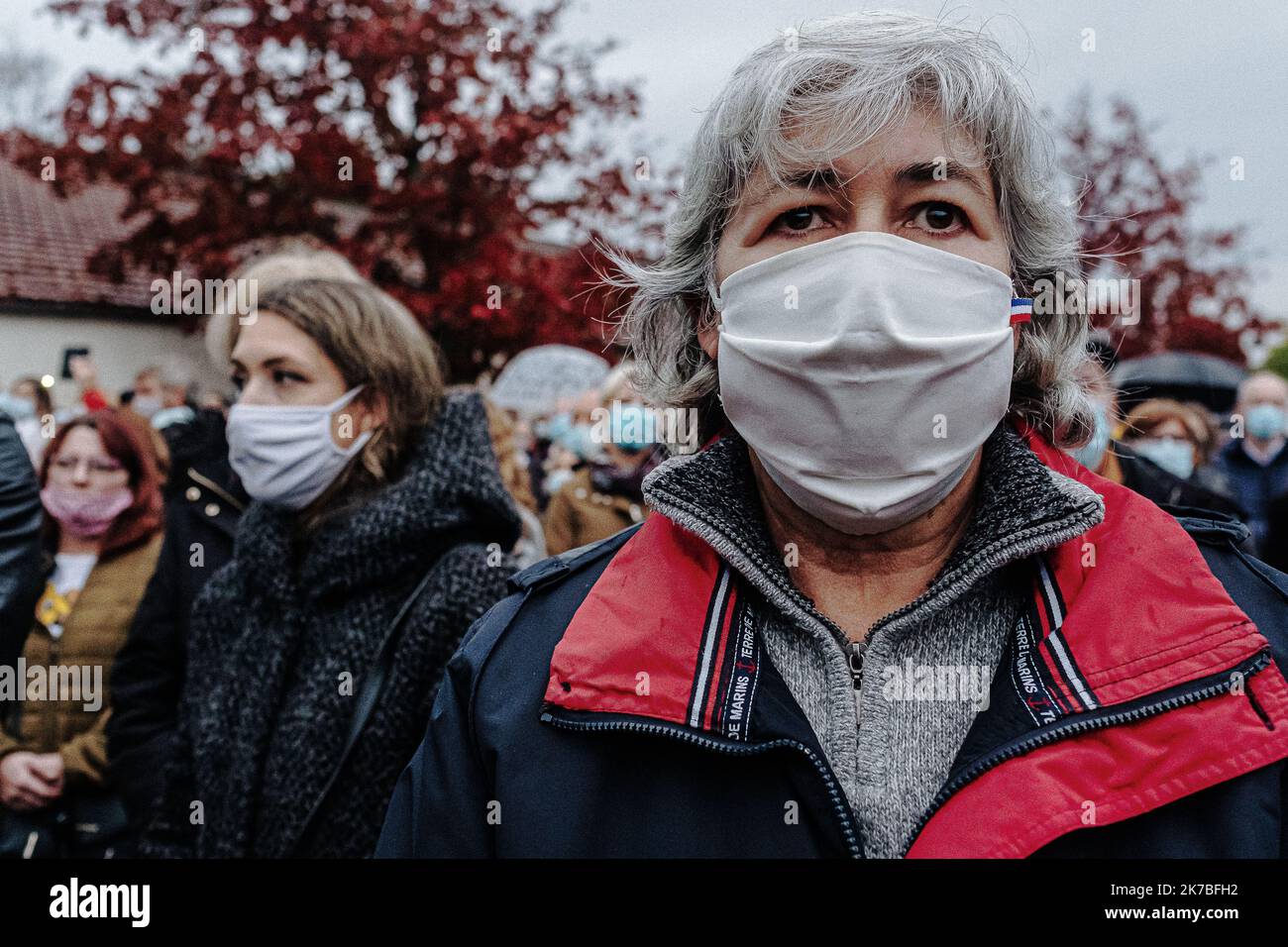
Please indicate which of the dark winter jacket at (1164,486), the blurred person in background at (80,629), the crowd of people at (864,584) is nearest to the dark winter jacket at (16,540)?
the blurred person in background at (80,629)

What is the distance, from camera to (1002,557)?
4.96 feet

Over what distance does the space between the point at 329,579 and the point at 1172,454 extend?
4280mm

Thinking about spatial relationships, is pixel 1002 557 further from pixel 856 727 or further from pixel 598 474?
pixel 598 474

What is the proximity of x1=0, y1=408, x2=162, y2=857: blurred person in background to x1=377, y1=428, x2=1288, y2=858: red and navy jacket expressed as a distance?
7.59 ft

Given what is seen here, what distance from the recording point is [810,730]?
4.62 ft

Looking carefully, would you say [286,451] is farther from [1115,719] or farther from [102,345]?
[102,345]

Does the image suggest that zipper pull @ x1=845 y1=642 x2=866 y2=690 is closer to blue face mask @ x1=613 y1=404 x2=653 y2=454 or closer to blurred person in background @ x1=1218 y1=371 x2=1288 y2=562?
blue face mask @ x1=613 y1=404 x2=653 y2=454

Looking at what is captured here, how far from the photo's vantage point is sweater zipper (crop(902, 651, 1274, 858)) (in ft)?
4.37

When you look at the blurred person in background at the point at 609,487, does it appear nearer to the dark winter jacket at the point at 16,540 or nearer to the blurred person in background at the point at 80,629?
the blurred person in background at the point at 80,629

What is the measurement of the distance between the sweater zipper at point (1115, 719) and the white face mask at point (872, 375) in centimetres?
36

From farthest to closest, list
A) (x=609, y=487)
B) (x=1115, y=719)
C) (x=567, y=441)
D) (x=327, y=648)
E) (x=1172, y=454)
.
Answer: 1. (x=567, y=441)
2. (x=609, y=487)
3. (x=1172, y=454)
4. (x=327, y=648)
5. (x=1115, y=719)

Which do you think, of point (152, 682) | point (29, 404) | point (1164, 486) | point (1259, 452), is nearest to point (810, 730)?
point (152, 682)

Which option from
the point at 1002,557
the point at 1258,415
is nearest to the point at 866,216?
the point at 1002,557

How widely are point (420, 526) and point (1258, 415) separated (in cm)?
544
